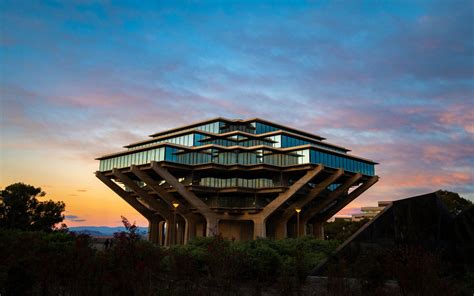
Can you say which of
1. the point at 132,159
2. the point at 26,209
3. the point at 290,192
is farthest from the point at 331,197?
the point at 26,209

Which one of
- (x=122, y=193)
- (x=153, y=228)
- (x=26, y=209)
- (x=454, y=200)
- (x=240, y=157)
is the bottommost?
(x=153, y=228)

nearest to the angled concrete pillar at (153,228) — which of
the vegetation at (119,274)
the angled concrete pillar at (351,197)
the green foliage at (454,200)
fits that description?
the angled concrete pillar at (351,197)

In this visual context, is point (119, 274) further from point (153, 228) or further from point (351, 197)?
point (153, 228)

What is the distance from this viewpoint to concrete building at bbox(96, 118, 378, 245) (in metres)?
69.2

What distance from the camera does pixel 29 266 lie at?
16.0 meters

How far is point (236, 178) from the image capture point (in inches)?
2899

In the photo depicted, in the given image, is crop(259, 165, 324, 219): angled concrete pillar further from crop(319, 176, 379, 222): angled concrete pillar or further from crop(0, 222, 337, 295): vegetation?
crop(0, 222, 337, 295): vegetation

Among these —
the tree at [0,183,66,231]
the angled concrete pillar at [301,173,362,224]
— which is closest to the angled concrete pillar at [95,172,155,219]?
the tree at [0,183,66,231]

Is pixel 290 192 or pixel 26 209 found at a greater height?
pixel 290 192

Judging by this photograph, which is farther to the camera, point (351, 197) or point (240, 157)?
point (351, 197)

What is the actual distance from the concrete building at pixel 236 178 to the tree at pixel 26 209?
11.2 meters

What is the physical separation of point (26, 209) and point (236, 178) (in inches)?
1259

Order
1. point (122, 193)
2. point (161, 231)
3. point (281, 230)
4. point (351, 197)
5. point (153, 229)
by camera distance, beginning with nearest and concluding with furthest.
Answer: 1. point (281, 230)
2. point (122, 193)
3. point (351, 197)
4. point (153, 229)
5. point (161, 231)

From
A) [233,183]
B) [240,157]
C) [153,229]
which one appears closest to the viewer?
[240,157]
